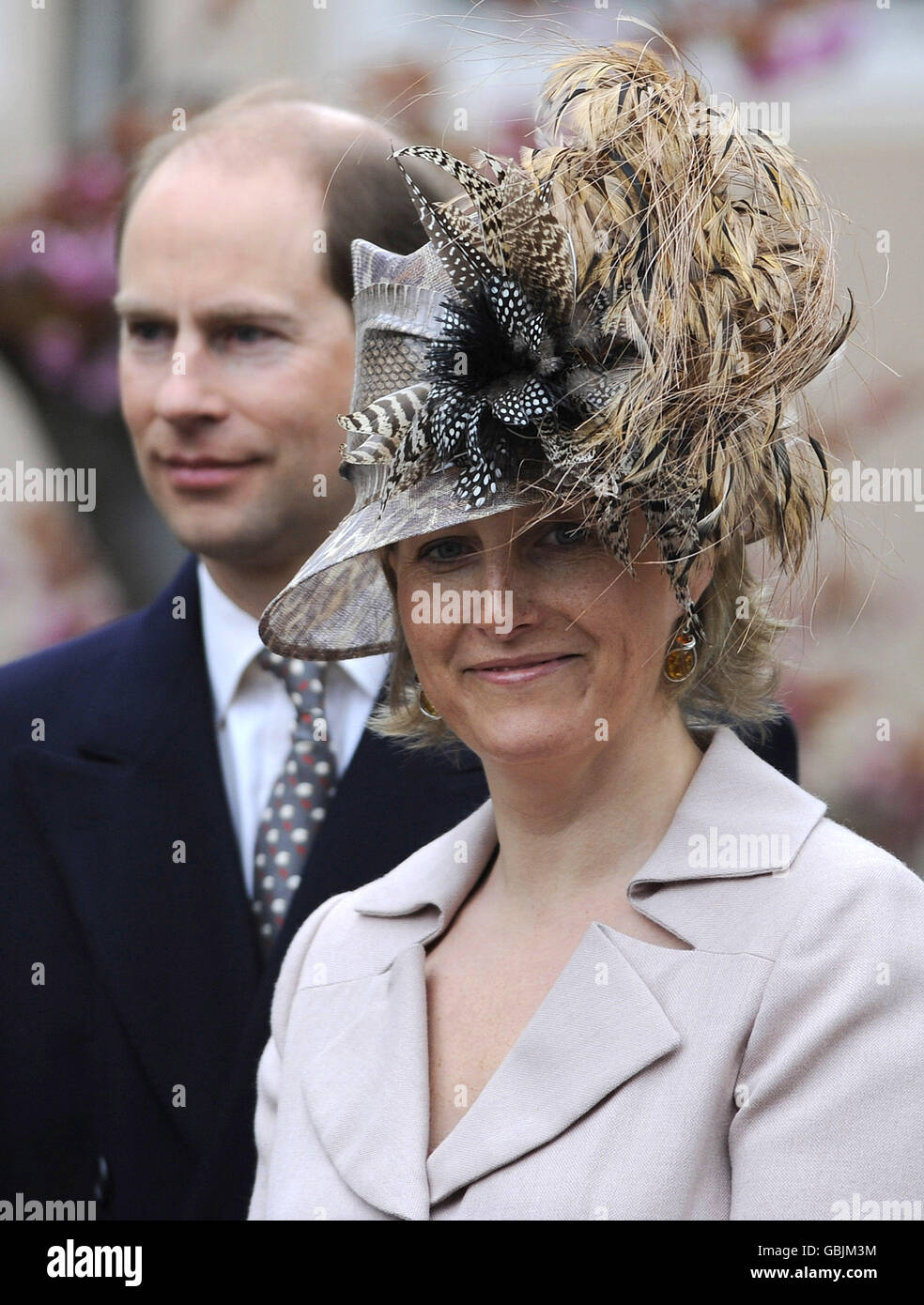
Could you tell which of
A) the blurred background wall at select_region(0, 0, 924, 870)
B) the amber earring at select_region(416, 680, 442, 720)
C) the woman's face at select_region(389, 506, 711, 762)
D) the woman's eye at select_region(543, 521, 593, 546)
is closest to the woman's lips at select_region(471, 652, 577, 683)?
the woman's face at select_region(389, 506, 711, 762)

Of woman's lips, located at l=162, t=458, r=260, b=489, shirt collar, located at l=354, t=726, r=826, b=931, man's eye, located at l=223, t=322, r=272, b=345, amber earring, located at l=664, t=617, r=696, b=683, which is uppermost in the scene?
man's eye, located at l=223, t=322, r=272, b=345

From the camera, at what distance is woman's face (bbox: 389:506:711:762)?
1.54 metres

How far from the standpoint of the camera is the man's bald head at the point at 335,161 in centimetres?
231

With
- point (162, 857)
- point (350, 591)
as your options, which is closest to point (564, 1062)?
point (350, 591)

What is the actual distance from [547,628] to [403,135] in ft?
4.02

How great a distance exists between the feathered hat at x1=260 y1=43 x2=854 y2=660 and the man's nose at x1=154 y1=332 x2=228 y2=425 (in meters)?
0.76

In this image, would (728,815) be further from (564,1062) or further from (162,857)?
(162,857)

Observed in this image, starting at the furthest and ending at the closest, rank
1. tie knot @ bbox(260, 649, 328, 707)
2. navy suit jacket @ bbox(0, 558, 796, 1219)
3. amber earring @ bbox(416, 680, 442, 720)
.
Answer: tie knot @ bbox(260, 649, 328, 707), navy suit jacket @ bbox(0, 558, 796, 1219), amber earring @ bbox(416, 680, 442, 720)

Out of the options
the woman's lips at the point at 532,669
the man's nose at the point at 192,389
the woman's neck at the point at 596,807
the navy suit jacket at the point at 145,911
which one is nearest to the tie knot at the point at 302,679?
the navy suit jacket at the point at 145,911

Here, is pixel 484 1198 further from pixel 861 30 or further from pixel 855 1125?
pixel 861 30

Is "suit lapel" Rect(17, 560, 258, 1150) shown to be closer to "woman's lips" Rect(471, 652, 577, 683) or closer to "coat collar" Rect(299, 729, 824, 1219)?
"coat collar" Rect(299, 729, 824, 1219)

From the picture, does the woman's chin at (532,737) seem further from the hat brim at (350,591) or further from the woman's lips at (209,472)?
the woman's lips at (209,472)

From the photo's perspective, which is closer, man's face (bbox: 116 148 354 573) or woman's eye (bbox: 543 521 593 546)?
woman's eye (bbox: 543 521 593 546)
